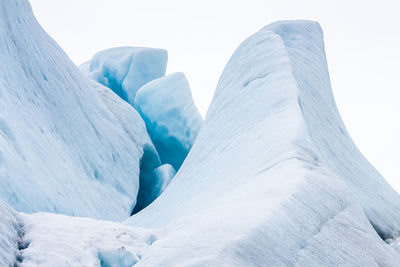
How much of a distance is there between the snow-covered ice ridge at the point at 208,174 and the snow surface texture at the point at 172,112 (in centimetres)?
153

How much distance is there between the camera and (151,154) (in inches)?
408

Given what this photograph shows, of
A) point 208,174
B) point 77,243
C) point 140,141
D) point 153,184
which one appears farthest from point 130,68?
point 77,243

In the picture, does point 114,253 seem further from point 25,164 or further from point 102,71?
point 102,71

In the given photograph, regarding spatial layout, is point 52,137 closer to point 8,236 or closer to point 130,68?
point 8,236

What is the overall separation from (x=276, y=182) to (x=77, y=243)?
1420 millimetres

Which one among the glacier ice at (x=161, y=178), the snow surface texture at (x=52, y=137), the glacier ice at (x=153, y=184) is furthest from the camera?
the glacier ice at (x=153, y=184)

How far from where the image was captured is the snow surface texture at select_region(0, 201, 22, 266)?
7.64ft

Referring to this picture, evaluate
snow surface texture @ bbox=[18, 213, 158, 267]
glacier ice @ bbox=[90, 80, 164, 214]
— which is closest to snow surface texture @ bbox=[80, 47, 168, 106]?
glacier ice @ bbox=[90, 80, 164, 214]

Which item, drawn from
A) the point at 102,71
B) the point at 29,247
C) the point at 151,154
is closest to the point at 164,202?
the point at 29,247

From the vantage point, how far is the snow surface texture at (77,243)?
2516 millimetres

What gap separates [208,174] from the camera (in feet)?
17.4

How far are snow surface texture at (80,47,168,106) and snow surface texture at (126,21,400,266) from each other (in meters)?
5.73

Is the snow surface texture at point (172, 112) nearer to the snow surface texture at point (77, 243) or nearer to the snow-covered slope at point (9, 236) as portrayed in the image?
the snow surface texture at point (77, 243)

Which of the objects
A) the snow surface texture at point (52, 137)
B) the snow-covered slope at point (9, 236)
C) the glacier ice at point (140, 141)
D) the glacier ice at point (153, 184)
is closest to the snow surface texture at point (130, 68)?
the glacier ice at point (140, 141)
